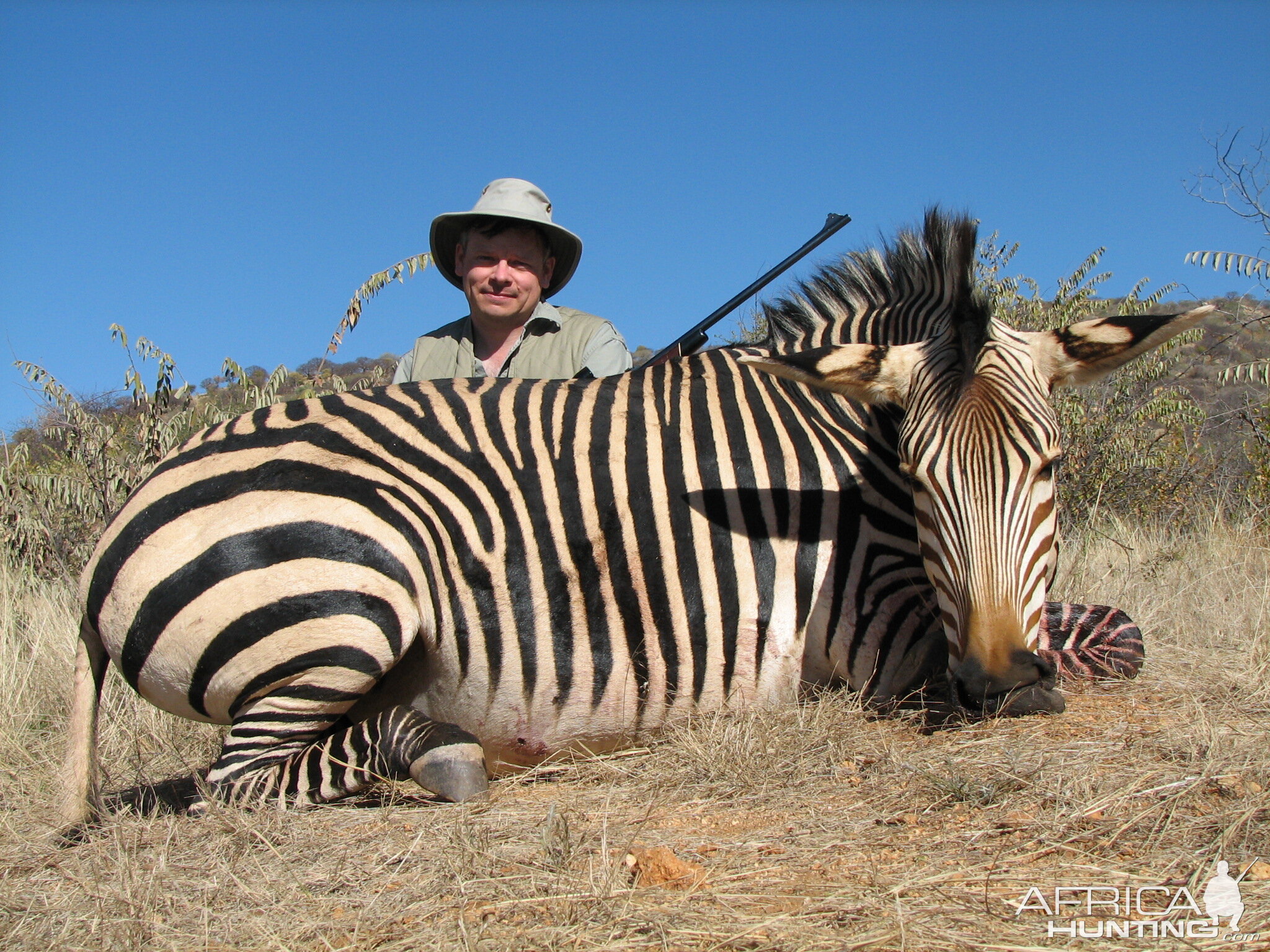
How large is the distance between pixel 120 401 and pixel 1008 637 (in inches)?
287

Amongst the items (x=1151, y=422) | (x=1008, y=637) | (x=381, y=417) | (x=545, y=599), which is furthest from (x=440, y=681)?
(x=1151, y=422)

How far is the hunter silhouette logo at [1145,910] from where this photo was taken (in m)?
1.87

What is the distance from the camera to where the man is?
5434mm

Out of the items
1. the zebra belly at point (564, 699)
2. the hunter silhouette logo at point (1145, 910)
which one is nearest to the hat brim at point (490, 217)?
the zebra belly at point (564, 699)

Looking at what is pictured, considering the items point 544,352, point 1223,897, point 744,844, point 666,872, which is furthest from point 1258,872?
point 544,352

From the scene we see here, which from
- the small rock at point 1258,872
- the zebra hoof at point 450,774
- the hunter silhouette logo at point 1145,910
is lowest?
the hunter silhouette logo at point 1145,910

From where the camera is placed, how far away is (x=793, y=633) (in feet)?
11.6

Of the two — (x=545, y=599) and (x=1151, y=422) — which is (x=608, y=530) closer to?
(x=545, y=599)

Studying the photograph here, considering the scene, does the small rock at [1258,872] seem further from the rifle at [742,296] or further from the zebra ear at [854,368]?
the rifle at [742,296]

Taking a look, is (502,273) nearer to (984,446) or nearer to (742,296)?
(742,296)

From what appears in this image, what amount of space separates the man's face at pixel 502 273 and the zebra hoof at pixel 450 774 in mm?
3080

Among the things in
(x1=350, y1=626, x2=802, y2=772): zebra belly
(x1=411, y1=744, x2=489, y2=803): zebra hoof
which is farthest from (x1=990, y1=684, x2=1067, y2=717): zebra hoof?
(x1=411, y1=744, x2=489, y2=803): zebra hoof

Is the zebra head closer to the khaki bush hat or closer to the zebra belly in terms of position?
the zebra belly

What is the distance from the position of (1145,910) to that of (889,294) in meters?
2.81
